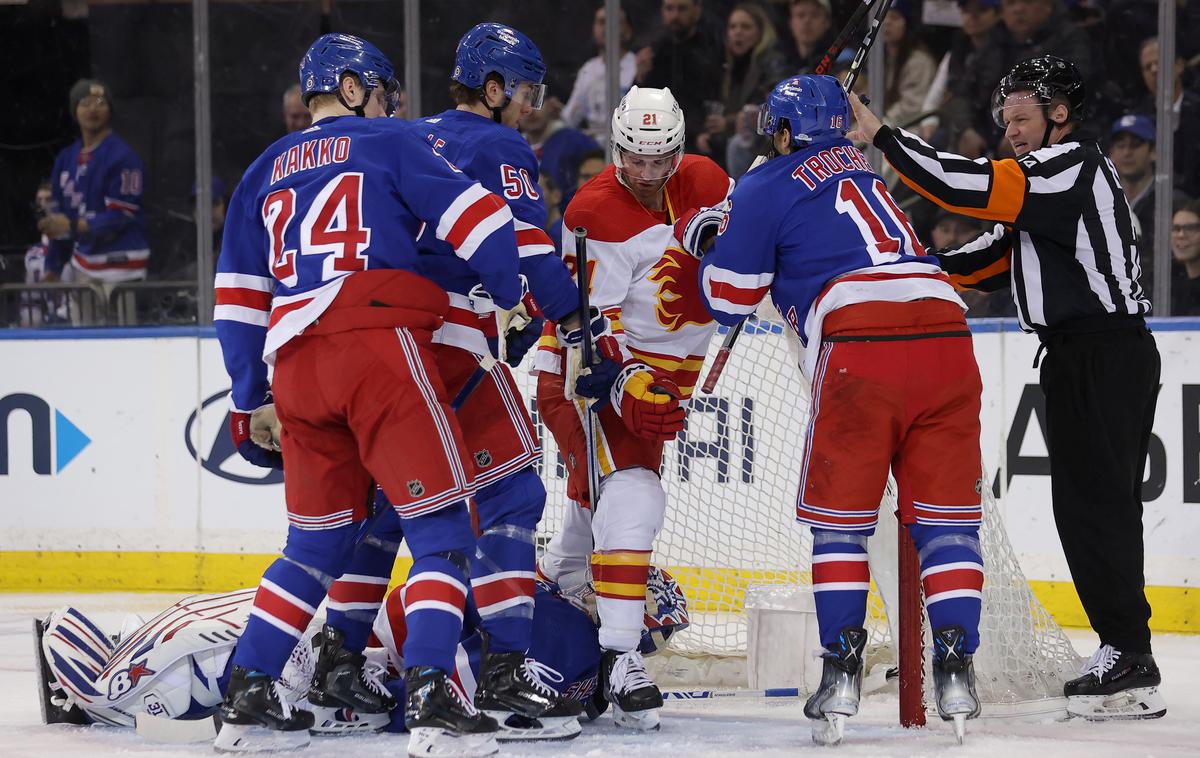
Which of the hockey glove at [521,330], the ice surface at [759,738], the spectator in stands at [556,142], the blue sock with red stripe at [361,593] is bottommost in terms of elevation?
the ice surface at [759,738]

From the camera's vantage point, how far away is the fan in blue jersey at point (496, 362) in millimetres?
2996

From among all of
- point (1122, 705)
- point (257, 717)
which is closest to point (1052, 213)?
point (1122, 705)

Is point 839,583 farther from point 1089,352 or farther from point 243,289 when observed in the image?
point 243,289

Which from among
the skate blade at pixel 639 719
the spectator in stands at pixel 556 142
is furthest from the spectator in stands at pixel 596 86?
the skate blade at pixel 639 719

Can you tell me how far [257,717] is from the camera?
9.00 ft

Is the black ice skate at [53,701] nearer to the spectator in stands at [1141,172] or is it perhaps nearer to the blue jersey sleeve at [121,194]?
the blue jersey sleeve at [121,194]

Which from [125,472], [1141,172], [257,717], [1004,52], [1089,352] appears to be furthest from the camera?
[1004,52]

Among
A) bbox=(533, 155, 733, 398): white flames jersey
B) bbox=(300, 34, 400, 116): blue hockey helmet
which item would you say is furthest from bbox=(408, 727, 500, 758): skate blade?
bbox=(300, 34, 400, 116): blue hockey helmet

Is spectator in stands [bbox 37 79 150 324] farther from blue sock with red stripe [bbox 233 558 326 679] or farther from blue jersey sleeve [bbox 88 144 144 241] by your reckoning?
blue sock with red stripe [bbox 233 558 326 679]

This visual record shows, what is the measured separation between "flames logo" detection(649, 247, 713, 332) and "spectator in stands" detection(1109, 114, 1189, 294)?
2259 mm

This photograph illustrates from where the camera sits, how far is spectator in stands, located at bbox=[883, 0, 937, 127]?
541 cm

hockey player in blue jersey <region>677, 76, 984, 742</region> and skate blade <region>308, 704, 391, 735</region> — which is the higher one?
hockey player in blue jersey <region>677, 76, 984, 742</region>

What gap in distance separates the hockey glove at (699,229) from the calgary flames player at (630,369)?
0.08m

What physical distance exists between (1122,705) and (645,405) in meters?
1.23
